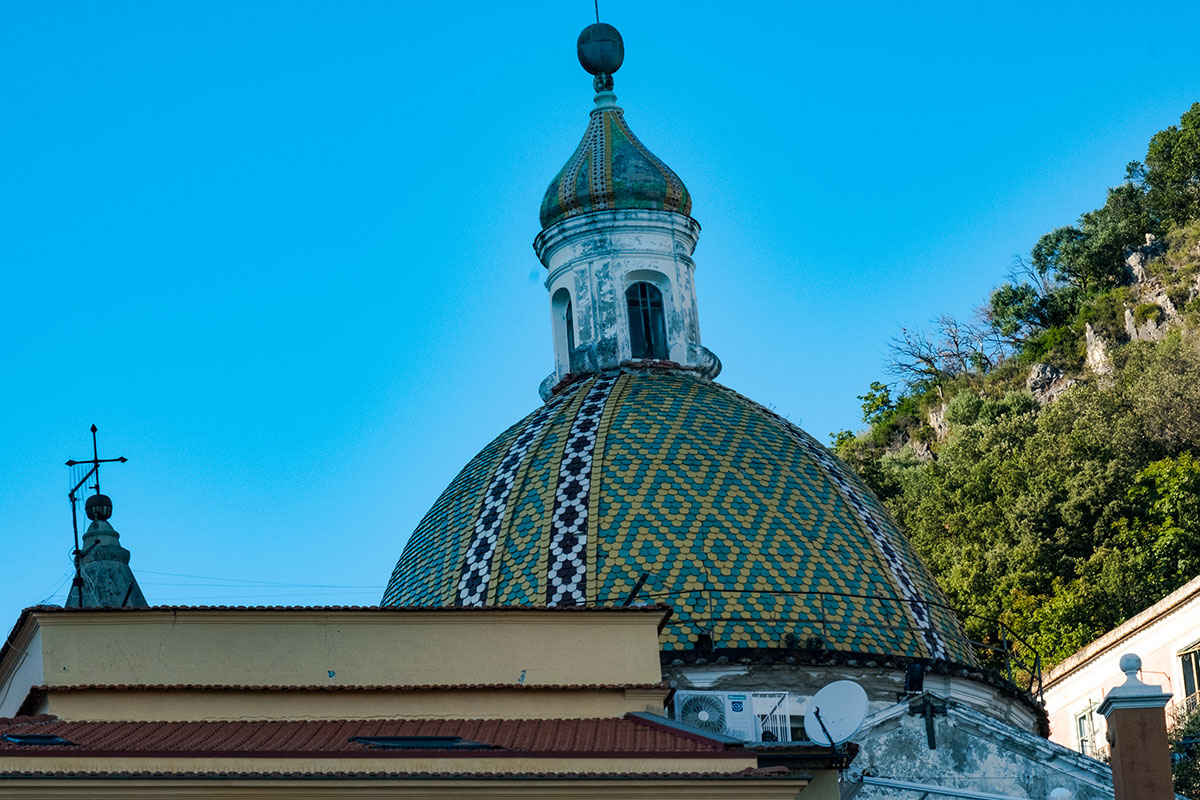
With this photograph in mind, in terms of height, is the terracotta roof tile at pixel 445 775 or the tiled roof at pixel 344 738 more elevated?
the tiled roof at pixel 344 738

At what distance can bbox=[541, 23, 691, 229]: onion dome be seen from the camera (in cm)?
2998

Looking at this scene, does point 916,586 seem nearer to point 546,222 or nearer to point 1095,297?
point 546,222

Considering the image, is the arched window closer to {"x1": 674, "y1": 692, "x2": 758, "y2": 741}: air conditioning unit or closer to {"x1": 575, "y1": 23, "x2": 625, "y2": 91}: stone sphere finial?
{"x1": 575, "y1": 23, "x2": 625, "y2": 91}: stone sphere finial

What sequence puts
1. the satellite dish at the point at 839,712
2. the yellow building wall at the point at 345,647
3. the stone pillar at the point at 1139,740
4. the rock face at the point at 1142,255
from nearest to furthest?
the stone pillar at the point at 1139,740
the yellow building wall at the point at 345,647
the satellite dish at the point at 839,712
the rock face at the point at 1142,255

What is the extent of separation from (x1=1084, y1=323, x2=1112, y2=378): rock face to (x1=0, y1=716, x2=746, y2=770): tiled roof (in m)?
40.1

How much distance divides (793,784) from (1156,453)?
107 ft

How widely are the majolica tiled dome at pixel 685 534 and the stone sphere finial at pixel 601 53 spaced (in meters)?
6.41

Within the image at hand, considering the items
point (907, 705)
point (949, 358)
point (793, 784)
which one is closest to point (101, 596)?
point (907, 705)

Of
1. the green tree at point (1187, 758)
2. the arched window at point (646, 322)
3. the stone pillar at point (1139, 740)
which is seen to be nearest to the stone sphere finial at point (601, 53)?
the arched window at point (646, 322)

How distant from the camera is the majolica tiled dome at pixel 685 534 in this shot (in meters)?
23.8

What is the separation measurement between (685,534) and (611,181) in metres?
7.03

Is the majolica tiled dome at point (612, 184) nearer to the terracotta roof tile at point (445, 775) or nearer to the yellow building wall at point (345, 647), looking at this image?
the yellow building wall at point (345, 647)

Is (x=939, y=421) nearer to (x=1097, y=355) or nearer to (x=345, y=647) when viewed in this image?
(x=1097, y=355)

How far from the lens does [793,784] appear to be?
14.7m
